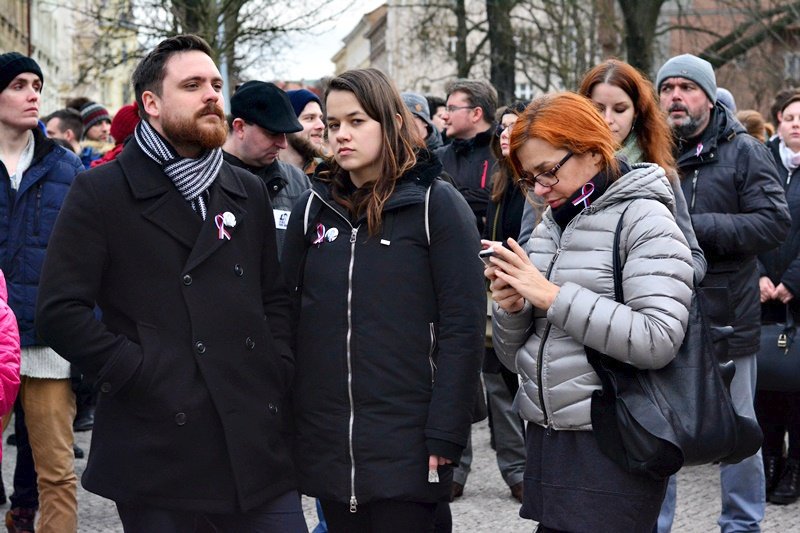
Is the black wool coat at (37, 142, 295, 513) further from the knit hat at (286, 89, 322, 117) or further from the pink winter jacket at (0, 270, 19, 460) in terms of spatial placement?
the knit hat at (286, 89, 322, 117)

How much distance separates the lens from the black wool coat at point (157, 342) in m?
3.82

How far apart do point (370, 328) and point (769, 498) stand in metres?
4.22

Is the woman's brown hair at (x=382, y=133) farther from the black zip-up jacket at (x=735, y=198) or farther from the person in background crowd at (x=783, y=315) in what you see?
the person in background crowd at (x=783, y=315)

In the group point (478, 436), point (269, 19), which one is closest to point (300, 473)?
point (478, 436)

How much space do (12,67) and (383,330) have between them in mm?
2953

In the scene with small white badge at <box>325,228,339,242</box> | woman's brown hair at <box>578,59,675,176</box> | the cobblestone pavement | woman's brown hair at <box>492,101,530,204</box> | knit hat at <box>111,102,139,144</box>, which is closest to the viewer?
small white badge at <box>325,228,339,242</box>

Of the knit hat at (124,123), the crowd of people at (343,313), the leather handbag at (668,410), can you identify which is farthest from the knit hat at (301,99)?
the leather handbag at (668,410)

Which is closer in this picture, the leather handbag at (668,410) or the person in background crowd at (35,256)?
the leather handbag at (668,410)

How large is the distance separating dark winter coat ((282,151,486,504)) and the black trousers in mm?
59

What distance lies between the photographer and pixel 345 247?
414cm

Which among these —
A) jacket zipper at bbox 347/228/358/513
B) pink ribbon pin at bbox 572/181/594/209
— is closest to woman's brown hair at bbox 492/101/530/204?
jacket zipper at bbox 347/228/358/513

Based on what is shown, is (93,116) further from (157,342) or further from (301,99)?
(157,342)

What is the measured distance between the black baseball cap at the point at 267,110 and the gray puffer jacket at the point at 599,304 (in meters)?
2.14

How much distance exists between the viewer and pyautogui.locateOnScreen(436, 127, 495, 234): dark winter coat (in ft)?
27.6
